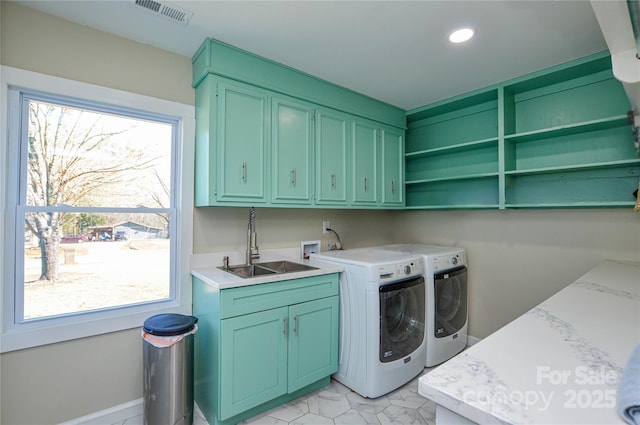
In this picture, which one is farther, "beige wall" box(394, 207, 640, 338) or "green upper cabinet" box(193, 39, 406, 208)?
"beige wall" box(394, 207, 640, 338)

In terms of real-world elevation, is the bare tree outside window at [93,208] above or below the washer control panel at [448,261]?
above

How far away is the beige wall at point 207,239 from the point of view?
5.60 feet

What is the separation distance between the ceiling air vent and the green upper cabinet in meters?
0.23

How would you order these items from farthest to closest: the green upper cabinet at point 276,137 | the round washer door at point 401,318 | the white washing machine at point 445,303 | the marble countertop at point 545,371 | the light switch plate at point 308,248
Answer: the light switch plate at point 308,248
the white washing machine at point 445,303
the round washer door at point 401,318
the green upper cabinet at point 276,137
the marble countertop at point 545,371

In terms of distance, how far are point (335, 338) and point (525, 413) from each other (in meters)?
1.87

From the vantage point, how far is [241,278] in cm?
192

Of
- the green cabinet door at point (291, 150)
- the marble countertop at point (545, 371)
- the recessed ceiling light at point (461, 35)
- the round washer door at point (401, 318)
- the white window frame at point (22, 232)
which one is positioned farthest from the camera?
the green cabinet door at point (291, 150)

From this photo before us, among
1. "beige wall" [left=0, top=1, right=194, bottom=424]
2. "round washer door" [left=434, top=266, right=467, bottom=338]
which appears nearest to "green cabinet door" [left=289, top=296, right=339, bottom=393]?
"round washer door" [left=434, top=266, right=467, bottom=338]

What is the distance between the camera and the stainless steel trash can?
1733 millimetres

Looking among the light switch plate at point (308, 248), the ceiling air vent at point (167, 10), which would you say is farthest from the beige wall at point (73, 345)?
the light switch plate at point (308, 248)

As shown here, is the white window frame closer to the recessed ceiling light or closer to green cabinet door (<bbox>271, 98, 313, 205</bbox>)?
green cabinet door (<bbox>271, 98, 313, 205</bbox>)

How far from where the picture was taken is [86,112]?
194cm

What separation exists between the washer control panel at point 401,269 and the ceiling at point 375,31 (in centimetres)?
157

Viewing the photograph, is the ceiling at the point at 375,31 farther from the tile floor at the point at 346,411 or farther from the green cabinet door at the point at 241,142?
the tile floor at the point at 346,411
